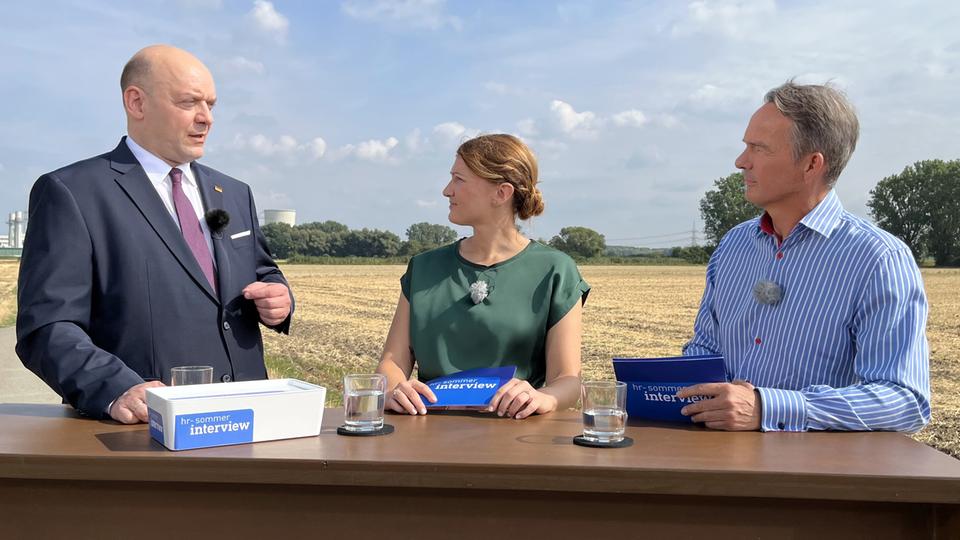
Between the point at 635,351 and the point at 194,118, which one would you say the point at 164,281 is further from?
the point at 635,351

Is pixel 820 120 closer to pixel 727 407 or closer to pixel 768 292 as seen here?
pixel 768 292

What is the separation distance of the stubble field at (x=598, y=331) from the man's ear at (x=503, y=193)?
22.3 feet

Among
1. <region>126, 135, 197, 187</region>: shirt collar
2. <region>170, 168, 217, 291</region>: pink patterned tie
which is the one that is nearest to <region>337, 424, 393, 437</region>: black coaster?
<region>170, 168, 217, 291</region>: pink patterned tie

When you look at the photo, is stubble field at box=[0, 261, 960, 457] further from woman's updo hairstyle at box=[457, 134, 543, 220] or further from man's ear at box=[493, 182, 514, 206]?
man's ear at box=[493, 182, 514, 206]

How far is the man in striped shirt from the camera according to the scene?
2529 millimetres

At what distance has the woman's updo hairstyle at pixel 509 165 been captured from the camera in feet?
11.0

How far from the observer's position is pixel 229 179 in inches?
149

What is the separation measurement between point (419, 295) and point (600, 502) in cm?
146

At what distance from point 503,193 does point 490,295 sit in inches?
17.2

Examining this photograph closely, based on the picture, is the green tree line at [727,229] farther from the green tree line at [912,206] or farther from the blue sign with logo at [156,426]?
the blue sign with logo at [156,426]

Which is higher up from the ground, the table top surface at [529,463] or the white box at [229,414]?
the white box at [229,414]

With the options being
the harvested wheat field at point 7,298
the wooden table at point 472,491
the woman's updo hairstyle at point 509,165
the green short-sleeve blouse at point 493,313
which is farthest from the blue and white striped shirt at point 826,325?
the harvested wheat field at point 7,298

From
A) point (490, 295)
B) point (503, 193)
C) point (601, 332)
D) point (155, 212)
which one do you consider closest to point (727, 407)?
point (490, 295)

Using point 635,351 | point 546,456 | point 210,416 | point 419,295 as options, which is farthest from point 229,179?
point 635,351
